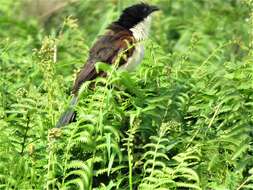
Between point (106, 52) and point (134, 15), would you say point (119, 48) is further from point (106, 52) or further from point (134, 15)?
point (134, 15)

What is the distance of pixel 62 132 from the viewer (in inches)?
221

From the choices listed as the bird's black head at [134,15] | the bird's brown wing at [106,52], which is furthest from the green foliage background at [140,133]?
the bird's black head at [134,15]

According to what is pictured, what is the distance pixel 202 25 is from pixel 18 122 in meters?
5.00

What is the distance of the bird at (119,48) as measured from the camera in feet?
20.7

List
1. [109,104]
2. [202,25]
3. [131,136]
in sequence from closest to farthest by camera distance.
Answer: [131,136], [109,104], [202,25]

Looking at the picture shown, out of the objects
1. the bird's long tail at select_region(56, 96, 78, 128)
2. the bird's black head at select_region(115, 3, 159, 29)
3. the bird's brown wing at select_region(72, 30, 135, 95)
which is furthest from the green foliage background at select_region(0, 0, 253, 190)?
the bird's black head at select_region(115, 3, 159, 29)

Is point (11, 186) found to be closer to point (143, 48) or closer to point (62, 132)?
point (62, 132)

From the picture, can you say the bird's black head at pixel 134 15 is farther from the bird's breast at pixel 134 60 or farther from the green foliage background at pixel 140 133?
the green foliage background at pixel 140 133

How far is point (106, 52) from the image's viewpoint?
6.70 m

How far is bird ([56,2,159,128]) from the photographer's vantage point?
631cm

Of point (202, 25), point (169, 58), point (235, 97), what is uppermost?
point (202, 25)

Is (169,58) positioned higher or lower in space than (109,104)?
higher

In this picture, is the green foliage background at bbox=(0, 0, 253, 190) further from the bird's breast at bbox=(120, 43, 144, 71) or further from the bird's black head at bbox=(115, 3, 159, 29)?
the bird's black head at bbox=(115, 3, 159, 29)

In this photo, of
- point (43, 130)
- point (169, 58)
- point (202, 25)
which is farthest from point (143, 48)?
point (202, 25)
